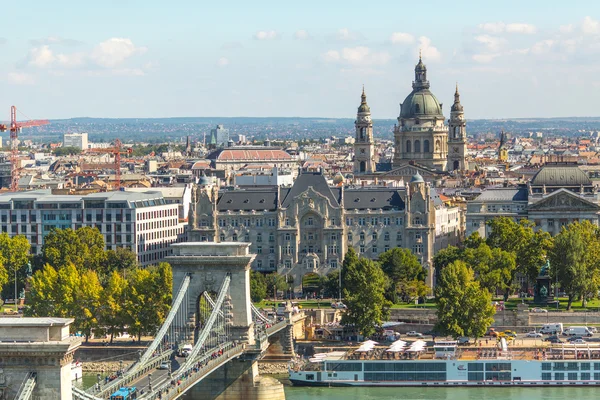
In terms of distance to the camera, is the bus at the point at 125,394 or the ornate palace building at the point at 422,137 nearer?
the bus at the point at 125,394

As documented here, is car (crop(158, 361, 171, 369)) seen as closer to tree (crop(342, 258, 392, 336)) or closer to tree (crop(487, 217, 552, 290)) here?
tree (crop(342, 258, 392, 336))

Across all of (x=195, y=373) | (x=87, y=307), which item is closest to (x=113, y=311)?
(x=87, y=307)

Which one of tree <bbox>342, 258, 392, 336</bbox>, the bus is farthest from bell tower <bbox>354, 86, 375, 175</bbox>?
the bus

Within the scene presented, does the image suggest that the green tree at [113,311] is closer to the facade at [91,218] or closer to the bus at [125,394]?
the facade at [91,218]

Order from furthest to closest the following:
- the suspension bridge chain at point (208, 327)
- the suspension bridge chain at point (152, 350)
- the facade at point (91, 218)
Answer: the facade at point (91, 218) → the suspension bridge chain at point (208, 327) → the suspension bridge chain at point (152, 350)

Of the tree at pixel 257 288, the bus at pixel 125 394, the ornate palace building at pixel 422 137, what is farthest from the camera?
the ornate palace building at pixel 422 137

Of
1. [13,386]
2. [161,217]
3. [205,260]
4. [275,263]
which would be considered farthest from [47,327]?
[161,217]

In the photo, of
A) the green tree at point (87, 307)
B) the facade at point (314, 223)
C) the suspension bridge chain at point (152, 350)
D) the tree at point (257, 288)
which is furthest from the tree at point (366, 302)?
the suspension bridge chain at point (152, 350)

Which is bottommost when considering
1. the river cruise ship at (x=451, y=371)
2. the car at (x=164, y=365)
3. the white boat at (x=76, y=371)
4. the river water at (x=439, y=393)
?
the river water at (x=439, y=393)
